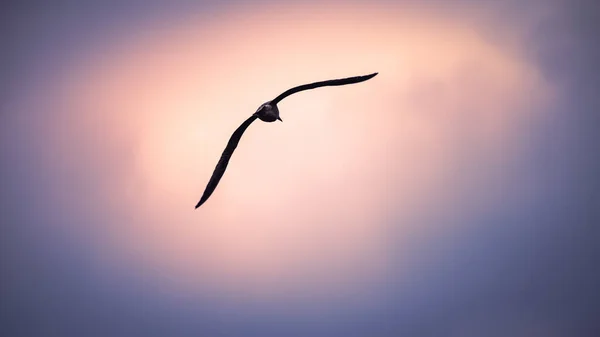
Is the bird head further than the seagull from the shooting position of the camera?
Yes

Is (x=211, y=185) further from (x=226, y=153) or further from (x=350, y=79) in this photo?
(x=350, y=79)

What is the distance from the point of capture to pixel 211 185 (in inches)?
1177

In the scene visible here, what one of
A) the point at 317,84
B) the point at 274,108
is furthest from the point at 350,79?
the point at 274,108

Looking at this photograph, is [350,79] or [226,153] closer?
[350,79]

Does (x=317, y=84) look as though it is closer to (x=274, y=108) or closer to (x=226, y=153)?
(x=274, y=108)

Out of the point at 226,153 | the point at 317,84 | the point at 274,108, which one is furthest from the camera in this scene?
the point at 226,153

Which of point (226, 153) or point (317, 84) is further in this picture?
point (226, 153)

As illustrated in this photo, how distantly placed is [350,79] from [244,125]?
21.4ft

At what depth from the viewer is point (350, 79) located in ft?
82.9

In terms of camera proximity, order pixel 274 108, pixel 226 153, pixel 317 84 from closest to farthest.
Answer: pixel 317 84 < pixel 274 108 < pixel 226 153

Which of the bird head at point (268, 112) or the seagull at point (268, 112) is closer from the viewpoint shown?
the seagull at point (268, 112)

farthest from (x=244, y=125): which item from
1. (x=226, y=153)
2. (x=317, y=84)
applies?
(x=317, y=84)

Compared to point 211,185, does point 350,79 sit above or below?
above

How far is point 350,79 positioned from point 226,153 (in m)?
8.05
